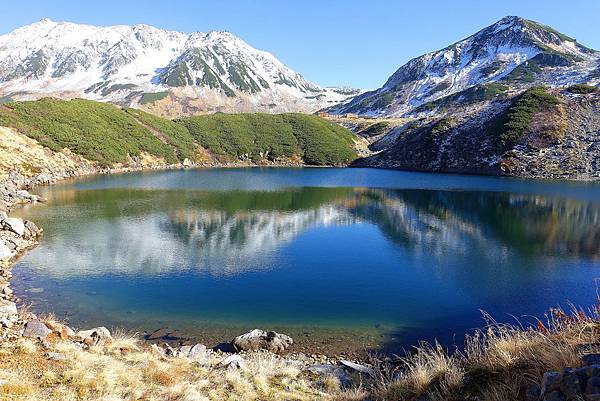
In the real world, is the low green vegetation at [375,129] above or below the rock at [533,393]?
above

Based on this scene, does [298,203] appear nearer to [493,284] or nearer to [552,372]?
[493,284]

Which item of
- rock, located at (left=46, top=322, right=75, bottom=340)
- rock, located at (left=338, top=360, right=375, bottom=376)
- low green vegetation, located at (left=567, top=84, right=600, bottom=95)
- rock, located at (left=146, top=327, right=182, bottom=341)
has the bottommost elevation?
rock, located at (left=146, top=327, right=182, bottom=341)

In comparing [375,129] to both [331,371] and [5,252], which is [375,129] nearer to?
[5,252]

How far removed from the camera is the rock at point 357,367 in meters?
14.8

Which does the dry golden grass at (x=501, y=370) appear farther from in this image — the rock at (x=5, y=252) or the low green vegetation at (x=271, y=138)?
the low green vegetation at (x=271, y=138)

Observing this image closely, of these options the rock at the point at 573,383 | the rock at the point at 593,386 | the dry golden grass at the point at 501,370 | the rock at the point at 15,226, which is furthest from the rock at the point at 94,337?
the rock at the point at 15,226

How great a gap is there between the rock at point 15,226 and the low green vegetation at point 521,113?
339 ft

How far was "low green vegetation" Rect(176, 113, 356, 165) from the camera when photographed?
141000 mm

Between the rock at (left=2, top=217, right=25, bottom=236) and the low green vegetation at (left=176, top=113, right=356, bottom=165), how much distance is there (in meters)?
103

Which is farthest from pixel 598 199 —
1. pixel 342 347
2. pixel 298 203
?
pixel 342 347

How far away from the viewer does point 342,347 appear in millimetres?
18297

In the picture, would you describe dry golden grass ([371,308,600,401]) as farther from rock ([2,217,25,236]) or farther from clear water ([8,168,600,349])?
rock ([2,217,25,236])

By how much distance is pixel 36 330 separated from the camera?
48.5 ft

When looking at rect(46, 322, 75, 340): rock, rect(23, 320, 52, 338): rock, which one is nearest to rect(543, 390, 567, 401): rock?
rect(46, 322, 75, 340): rock
